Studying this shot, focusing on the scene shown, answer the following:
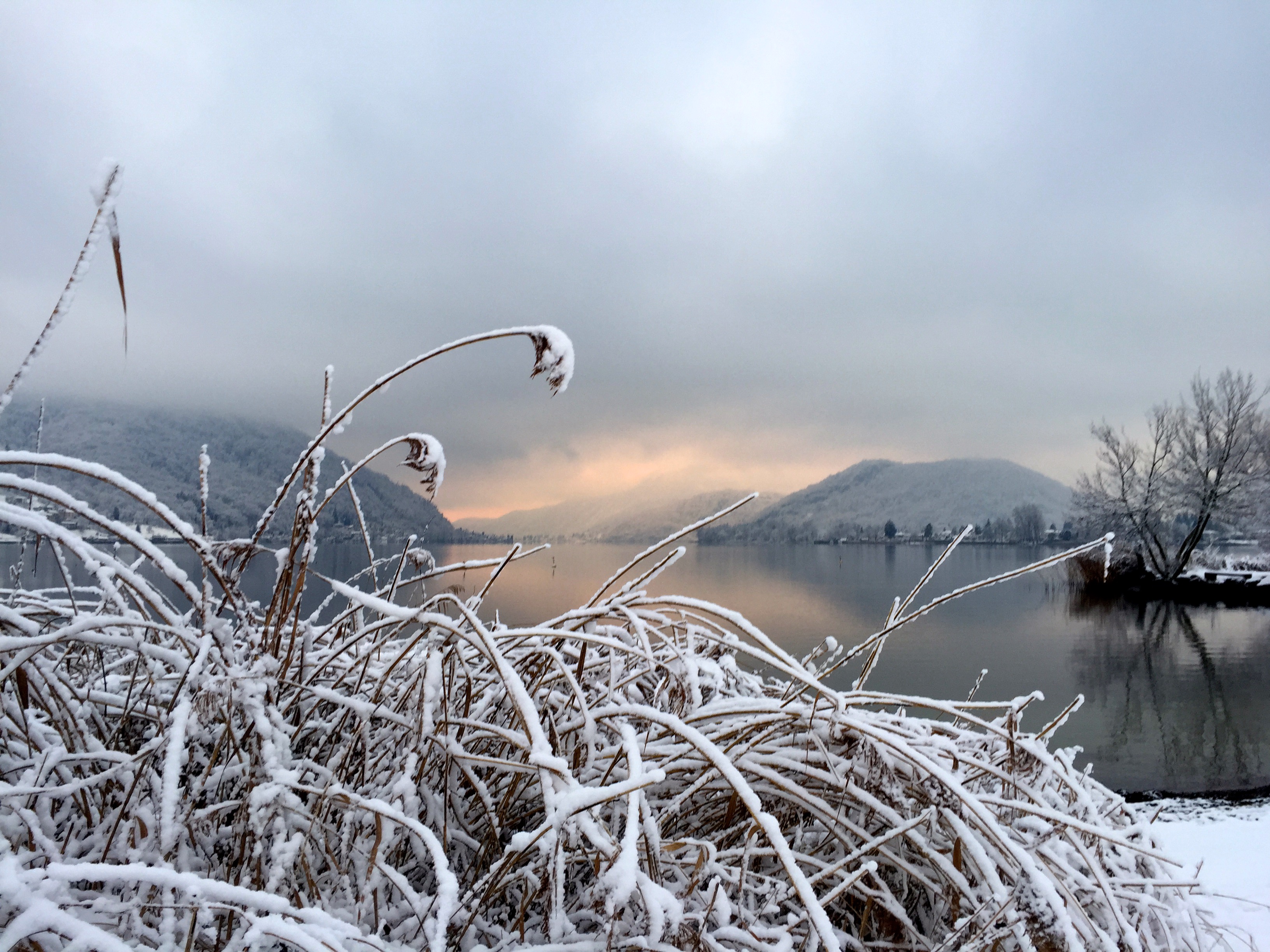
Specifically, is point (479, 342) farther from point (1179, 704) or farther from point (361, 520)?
point (1179, 704)

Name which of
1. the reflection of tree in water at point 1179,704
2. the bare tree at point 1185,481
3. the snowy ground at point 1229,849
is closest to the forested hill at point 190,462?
the snowy ground at point 1229,849

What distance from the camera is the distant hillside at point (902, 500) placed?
103 meters

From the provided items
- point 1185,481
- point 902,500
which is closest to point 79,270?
point 1185,481

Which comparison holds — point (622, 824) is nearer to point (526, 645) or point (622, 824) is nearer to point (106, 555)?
point (526, 645)

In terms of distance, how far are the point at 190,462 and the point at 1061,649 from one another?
52.6ft

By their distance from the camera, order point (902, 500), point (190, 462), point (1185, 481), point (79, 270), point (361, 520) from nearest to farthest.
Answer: point (79, 270)
point (361, 520)
point (190, 462)
point (1185, 481)
point (902, 500)

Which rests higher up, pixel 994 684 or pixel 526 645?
pixel 526 645

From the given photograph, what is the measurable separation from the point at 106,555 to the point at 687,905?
35.7 inches

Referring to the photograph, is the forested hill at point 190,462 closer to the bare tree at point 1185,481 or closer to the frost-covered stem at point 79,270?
the frost-covered stem at point 79,270

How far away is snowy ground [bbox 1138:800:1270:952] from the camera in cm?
276

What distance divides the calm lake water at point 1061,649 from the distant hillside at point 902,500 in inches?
2370

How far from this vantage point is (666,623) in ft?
4.60

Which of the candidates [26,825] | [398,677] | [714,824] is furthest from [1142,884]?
[26,825]

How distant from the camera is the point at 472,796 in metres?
1.13
